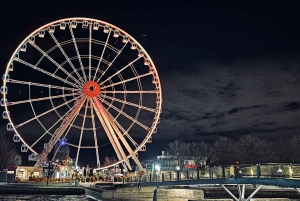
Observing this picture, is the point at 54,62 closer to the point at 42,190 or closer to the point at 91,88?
the point at 91,88

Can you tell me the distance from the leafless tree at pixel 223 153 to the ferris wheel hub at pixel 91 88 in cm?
5564

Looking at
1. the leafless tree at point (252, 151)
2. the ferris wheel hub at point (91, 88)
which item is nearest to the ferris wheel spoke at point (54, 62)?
the ferris wheel hub at point (91, 88)

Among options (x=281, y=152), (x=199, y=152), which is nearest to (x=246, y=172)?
(x=281, y=152)

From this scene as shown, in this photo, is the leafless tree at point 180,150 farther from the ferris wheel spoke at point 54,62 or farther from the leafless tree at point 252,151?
the ferris wheel spoke at point 54,62

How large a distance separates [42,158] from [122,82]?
51.6 feet

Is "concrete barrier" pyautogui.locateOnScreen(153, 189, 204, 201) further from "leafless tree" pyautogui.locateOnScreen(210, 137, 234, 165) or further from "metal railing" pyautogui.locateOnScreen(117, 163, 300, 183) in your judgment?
"leafless tree" pyautogui.locateOnScreen(210, 137, 234, 165)

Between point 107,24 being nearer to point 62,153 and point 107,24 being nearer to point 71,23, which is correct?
point 71,23

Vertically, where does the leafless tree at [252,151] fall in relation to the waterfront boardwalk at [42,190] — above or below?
above

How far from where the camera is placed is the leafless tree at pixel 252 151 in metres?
85.6

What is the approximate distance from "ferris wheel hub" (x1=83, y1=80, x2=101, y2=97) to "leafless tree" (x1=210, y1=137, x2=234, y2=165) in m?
55.6

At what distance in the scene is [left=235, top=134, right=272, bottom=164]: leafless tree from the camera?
281 ft

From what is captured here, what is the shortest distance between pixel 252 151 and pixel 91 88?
55924 millimetres

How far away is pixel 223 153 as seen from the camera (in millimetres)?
96312

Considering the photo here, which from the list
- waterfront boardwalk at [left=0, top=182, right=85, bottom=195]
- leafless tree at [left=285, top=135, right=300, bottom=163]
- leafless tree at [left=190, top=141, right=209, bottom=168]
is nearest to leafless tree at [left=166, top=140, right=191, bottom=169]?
leafless tree at [left=190, top=141, right=209, bottom=168]
